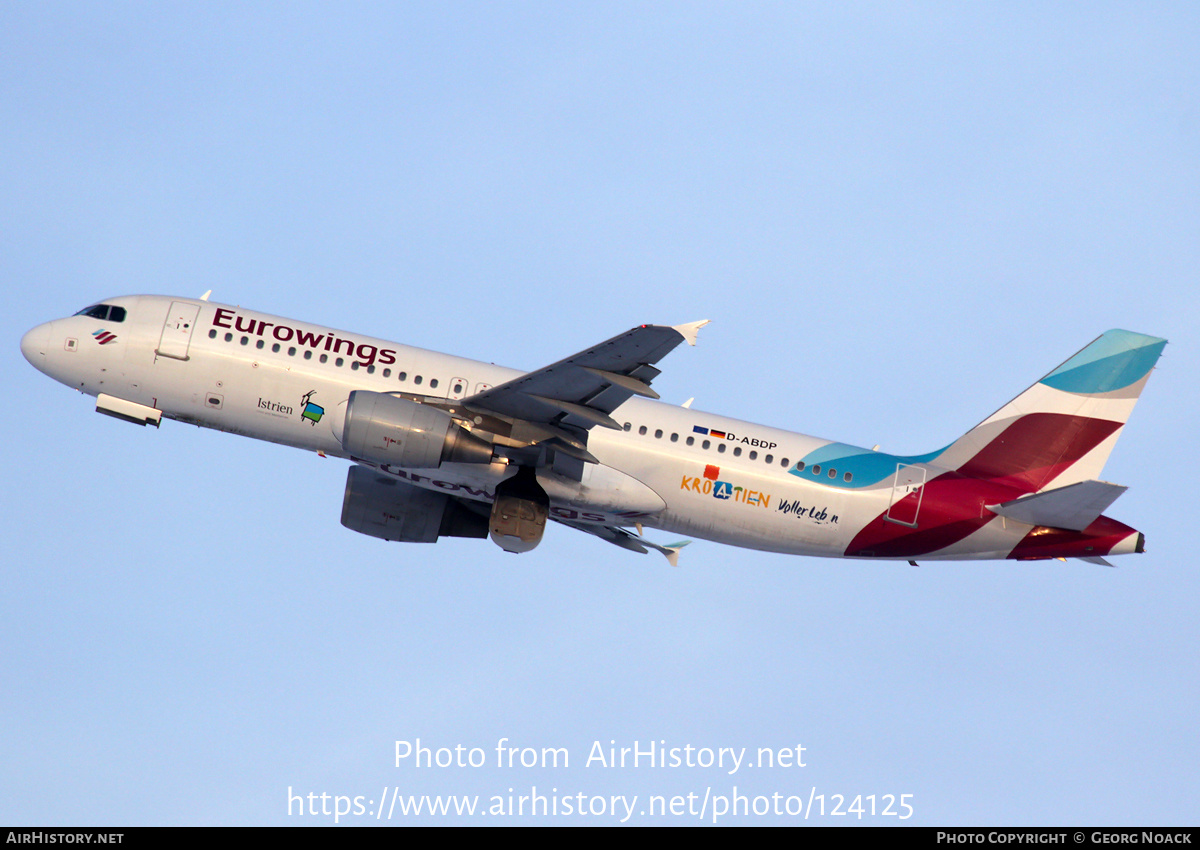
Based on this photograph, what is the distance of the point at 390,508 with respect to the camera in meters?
36.7

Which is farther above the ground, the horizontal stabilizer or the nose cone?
the horizontal stabilizer

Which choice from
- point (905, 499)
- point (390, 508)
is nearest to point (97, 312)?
point (390, 508)

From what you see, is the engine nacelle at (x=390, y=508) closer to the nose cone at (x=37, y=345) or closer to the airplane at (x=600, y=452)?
the airplane at (x=600, y=452)

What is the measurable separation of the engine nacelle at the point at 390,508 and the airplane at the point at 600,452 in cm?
253

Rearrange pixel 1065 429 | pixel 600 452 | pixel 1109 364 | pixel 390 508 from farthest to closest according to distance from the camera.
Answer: pixel 390 508 → pixel 1109 364 → pixel 1065 429 → pixel 600 452

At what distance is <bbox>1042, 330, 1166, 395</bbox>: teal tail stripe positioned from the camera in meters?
35.2

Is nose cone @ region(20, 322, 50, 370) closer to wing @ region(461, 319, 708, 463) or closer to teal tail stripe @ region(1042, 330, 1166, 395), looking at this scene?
wing @ region(461, 319, 708, 463)

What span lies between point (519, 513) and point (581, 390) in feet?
13.0

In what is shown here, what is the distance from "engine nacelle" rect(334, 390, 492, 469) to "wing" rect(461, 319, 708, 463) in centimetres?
136

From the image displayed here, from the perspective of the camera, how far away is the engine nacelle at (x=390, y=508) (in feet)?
120

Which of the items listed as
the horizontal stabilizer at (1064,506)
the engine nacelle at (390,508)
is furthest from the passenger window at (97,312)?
the horizontal stabilizer at (1064,506)

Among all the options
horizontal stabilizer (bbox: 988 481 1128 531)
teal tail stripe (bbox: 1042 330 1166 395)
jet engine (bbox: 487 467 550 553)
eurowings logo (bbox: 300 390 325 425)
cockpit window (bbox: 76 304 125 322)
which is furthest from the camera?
teal tail stripe (bbox: 1042 330 1166 395)

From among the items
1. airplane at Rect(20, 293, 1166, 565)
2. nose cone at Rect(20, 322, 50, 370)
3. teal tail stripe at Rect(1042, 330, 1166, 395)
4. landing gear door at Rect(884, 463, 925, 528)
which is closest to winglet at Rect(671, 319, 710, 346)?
airplane at Rect(20, 293, 1166, 565)

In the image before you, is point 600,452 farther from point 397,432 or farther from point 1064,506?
point 1064,506
